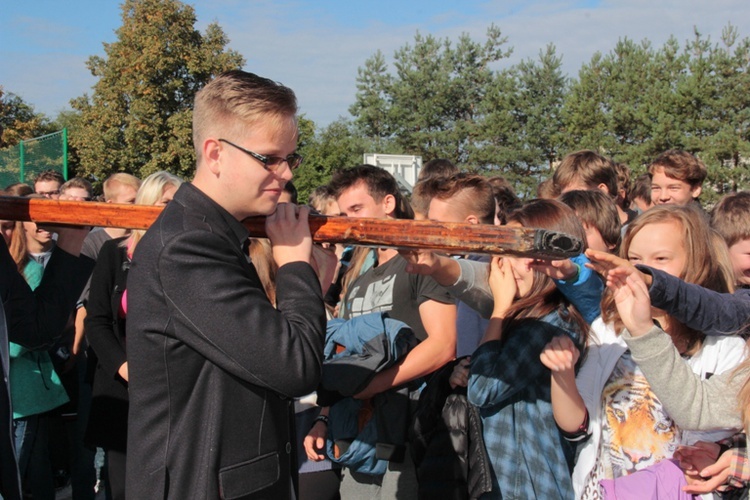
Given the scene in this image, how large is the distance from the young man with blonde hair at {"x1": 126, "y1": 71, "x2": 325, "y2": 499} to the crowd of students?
0.05 feet

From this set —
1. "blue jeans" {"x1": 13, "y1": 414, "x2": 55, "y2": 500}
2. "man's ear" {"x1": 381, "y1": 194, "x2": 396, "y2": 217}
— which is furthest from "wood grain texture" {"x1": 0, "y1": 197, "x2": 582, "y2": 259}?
"blue jeans" {"x1": 13, "y1": 414, "x2": 55, "y2": 500}

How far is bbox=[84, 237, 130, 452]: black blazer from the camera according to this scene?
4.18 m

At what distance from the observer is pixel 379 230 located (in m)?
2.27

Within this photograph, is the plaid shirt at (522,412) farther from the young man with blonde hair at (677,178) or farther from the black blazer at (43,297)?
the young man with blonde hair at (677,178)

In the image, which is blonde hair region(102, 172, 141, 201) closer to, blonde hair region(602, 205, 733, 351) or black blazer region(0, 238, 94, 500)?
black blazer region(0, 238, 94, 500)

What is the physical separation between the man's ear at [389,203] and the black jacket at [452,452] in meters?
1.38

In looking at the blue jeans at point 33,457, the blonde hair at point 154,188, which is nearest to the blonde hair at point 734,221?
the blonde hair at point 154,188

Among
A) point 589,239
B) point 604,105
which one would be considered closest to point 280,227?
point 589,239

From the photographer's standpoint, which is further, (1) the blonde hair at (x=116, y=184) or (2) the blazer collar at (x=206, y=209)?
(1) the blonde hair at (x=116, y=184)

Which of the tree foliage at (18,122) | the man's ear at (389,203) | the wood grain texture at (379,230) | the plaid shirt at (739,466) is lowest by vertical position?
the plaid shirt at (739,466)

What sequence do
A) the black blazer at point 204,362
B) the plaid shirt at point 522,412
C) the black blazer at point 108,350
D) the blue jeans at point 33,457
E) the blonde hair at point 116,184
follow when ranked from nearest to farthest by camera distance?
the black blazer at point 204,362, the plaid shirt at point 522,412, the black blazer at point 108,350, the blue jeans at point 33,457, the blonde hair at point 116,184

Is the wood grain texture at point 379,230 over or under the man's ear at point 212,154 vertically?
under

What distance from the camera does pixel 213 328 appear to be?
1.96 meters

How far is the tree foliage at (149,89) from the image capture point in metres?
38.0
